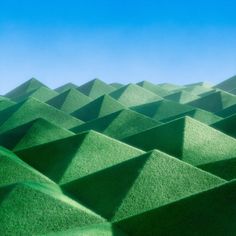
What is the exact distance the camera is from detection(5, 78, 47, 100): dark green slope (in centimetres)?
7694

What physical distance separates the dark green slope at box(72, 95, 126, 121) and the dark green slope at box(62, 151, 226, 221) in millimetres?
28486

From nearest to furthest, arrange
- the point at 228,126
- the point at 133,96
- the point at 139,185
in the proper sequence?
1. the point at 139,185
2. the point at 228,126
3. the point at 133,96

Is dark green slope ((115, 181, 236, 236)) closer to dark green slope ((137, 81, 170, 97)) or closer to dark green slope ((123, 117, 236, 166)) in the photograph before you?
dark green slope ((123, 117, 236, 166))

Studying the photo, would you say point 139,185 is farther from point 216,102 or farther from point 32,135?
point 216,102

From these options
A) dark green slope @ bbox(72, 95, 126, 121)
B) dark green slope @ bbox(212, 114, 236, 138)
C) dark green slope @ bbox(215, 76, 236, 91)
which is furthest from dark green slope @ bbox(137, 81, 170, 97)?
dark green slope @ bbox(212, 114, 236, 138)

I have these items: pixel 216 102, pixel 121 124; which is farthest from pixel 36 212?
pixel 216 102

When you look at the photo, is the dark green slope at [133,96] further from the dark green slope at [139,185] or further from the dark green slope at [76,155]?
the dark green slope at [139,185]

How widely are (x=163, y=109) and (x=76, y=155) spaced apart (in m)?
26.7

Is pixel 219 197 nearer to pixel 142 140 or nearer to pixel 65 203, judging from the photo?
pixel 65 203

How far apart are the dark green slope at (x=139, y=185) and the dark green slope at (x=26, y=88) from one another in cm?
5729

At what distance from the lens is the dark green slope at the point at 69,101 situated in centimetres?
5773

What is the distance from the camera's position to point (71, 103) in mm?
58938

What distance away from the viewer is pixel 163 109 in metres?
50.2

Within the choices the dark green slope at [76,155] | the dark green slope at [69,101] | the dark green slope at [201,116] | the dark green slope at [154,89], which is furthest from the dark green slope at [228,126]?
the dark green slope at [154,89]
